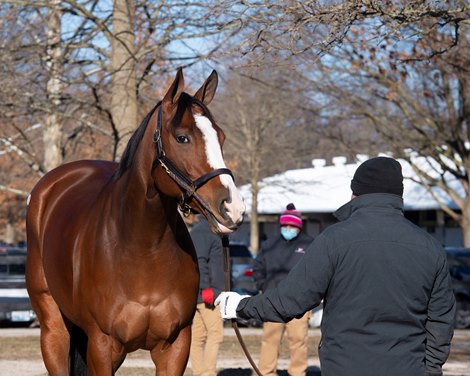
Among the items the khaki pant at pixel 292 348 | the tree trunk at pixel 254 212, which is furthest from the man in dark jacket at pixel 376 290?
the tree trunk at pixel 254 212

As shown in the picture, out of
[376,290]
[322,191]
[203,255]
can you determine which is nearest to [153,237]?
[376,290]

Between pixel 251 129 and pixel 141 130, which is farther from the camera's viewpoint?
pixel 251 129

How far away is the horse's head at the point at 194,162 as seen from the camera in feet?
15.9

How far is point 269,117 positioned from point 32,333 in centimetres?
1882

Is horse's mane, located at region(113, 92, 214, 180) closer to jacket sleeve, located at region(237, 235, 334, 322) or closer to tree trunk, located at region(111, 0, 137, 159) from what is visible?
jacket sleeve, located at region(237, 235, 334, 322)

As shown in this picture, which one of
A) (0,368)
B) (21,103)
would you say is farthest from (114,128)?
(0,368)

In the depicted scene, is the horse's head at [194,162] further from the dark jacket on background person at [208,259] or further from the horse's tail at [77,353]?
the dark jacket on background person at [208,259]

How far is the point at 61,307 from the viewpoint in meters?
6.77

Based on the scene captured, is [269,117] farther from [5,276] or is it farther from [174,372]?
[174,372]

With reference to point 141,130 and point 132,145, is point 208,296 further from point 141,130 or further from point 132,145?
point 141,130

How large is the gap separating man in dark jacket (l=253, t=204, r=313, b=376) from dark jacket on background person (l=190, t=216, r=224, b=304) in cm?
72

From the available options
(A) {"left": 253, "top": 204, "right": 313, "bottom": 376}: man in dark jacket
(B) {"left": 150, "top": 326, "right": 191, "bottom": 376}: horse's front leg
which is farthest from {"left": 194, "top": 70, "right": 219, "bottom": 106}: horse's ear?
(A) {"left": 253, "top": 204, "right": 313, "bottom": 376}: man in dark jacket

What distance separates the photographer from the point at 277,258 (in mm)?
10484

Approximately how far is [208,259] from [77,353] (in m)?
3.00
